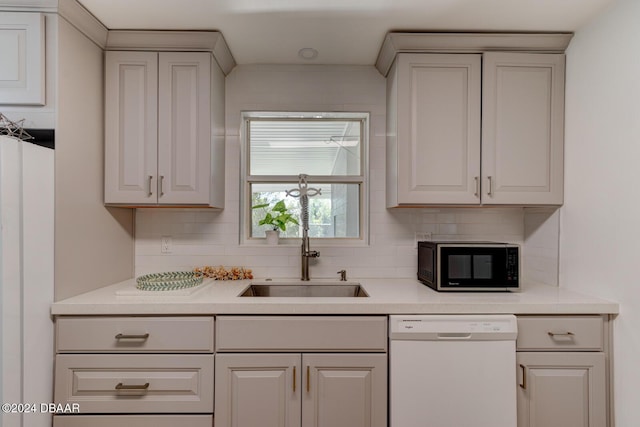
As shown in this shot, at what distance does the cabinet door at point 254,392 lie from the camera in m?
1.62

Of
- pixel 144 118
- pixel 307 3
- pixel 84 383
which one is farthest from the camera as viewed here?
pixel 144 118

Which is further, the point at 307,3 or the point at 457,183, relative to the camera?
the point at 457,183

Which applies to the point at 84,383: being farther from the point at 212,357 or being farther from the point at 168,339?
the point at 212,357

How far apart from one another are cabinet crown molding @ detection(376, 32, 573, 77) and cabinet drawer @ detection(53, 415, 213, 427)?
213 centimetres

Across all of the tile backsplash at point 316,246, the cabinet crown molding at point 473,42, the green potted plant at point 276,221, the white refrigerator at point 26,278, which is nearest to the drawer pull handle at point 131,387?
the white refrigerator at point 26,278

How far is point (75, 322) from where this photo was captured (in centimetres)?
161

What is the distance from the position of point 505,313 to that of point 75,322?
6.45 ft

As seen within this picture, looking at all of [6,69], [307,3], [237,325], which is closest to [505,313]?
[237,325]

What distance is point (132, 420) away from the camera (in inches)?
63.7

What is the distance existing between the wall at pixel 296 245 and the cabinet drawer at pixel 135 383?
78 centimetres

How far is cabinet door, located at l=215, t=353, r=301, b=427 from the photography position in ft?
5.33

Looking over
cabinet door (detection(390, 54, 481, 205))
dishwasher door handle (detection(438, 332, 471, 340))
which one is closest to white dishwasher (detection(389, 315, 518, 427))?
dishwasher door handle (detection(438, 332, 471, 340))

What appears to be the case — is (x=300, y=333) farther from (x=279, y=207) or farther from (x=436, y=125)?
(x=436, y=125)

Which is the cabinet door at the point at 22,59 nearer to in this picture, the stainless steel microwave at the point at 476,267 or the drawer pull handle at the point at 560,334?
the stainless steel microwave at the point at 476,267
